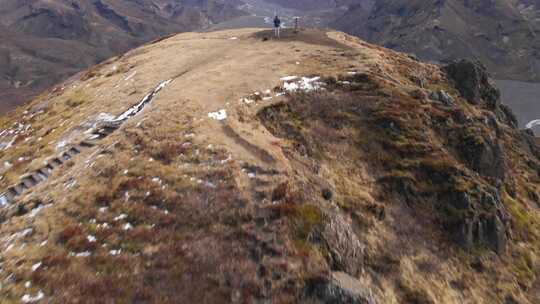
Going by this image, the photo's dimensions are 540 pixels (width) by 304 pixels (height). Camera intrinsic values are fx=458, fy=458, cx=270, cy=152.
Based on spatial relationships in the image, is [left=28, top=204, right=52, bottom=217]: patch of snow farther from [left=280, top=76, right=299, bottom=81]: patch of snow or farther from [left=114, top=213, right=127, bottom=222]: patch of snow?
[left=280, top=76, right=299, bottom=81]: patch of snow

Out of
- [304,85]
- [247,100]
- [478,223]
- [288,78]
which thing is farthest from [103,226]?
[478,223]

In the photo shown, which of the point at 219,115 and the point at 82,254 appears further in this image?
the point at 219,115

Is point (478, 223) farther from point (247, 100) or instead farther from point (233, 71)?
point (233, 71)

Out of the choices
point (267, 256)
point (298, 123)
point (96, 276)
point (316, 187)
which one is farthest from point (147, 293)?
point (298, 123)

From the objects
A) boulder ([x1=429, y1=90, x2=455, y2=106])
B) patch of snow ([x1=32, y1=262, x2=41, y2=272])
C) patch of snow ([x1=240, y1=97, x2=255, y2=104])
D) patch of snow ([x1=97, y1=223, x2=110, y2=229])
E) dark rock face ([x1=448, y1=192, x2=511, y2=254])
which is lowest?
dark rock face ([x1=448, y1=192, x2=511, y2=254])

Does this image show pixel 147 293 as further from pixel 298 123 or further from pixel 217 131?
pixel 298 123

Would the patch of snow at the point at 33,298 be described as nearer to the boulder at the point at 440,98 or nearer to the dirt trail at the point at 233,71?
the dirt trail at the point at 233,71

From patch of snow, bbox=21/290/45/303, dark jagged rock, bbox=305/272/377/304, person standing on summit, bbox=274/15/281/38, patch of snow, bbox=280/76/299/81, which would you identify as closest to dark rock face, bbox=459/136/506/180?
patch of snow, bbox=280/76/299/81

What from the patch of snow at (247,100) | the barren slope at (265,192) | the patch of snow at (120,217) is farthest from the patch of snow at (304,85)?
the patch of snow at (120,217)
